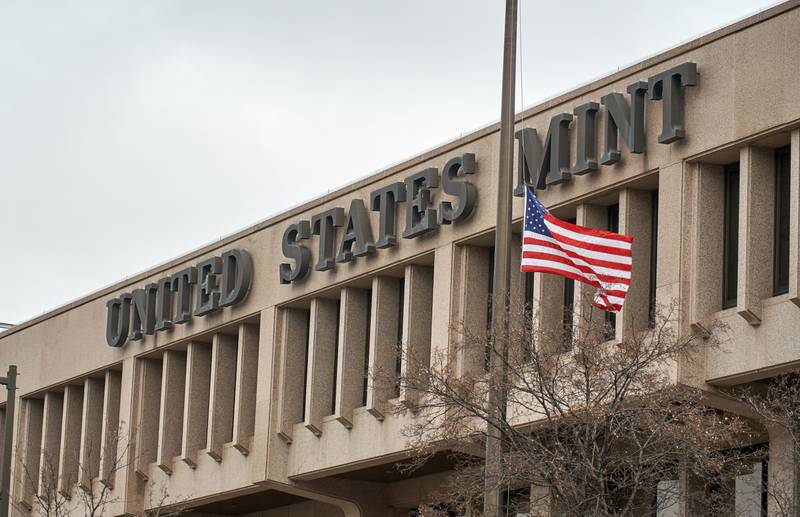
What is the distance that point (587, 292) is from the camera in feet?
89.8

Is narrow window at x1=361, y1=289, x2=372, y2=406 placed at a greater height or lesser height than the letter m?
lesser

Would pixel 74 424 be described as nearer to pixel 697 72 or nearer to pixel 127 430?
pixel 127 430

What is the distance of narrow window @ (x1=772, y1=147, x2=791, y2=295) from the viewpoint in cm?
2859

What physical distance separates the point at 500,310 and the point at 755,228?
6296mm

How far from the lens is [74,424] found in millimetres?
49188

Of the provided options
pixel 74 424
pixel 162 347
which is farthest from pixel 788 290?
pixel 74 424

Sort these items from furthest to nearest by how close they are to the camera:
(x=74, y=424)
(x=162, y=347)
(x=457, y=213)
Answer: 1. (x=74, y=424)
2. (x=162, y=347)
3. (x=457, y=213)

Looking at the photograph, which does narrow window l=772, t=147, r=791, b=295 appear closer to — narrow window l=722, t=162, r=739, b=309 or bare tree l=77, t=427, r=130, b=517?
narrow window l=722, t=162, r=739, b=309

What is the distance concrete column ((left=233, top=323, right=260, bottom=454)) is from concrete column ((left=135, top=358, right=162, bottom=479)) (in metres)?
4.37

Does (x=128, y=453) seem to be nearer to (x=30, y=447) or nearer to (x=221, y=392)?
(x=221, y=392)

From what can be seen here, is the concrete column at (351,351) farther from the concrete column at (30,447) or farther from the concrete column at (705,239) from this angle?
the concrete column at (30,447)

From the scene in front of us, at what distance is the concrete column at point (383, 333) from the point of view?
36.3 meters

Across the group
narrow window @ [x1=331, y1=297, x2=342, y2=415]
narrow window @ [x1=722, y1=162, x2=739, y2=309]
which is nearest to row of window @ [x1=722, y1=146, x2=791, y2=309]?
narrow window @ [x1=722, y1=162, x2=739, y2=309]

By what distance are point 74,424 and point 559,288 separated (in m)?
20.7
